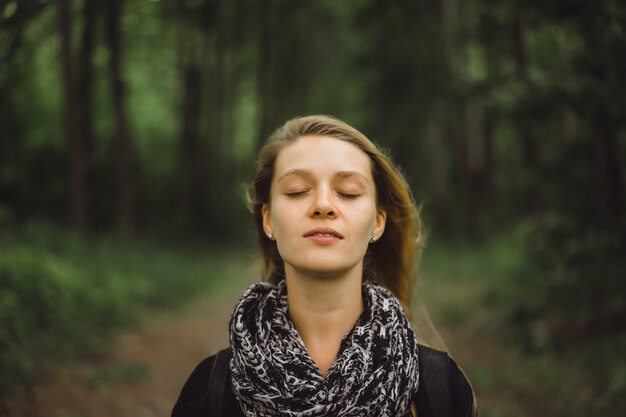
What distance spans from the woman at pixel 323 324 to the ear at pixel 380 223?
2 centimetres

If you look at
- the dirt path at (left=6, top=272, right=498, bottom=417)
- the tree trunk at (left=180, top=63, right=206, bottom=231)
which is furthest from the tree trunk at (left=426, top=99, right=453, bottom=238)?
the dirt path at (left=6, top=272, right=498, bottom=417)

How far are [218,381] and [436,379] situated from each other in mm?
861

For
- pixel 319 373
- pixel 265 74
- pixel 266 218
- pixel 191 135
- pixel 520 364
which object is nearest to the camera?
pixel 319 373

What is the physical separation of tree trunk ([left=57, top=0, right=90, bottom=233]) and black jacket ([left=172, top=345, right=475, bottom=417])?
8.62m

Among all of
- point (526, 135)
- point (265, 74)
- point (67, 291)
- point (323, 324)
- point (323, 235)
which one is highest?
point (265, 74)

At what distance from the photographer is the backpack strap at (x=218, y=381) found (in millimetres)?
2180

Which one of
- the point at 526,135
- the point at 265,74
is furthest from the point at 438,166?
the point at 526,135

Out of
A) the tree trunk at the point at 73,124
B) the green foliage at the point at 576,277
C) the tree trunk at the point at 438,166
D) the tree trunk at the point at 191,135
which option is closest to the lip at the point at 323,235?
the green foliage at the point at 576,277

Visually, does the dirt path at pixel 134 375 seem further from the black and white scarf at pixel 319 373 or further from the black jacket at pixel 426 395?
the black and white scarf at pixel 319 373

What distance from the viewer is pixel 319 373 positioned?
2078 millimetres

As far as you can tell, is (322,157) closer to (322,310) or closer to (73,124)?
(322,310)

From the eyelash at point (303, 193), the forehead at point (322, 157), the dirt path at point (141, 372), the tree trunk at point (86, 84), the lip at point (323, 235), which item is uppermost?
the tree trunk at point (86, 84)

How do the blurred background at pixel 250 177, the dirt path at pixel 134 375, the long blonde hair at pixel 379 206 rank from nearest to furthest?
the long blonde hair at pixel 379 206 → the dirt path at pixel 134 375 → the blurred background at pixel 250 177

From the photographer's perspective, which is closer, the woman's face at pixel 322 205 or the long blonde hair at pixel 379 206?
the woman's face at pixel 322 205
